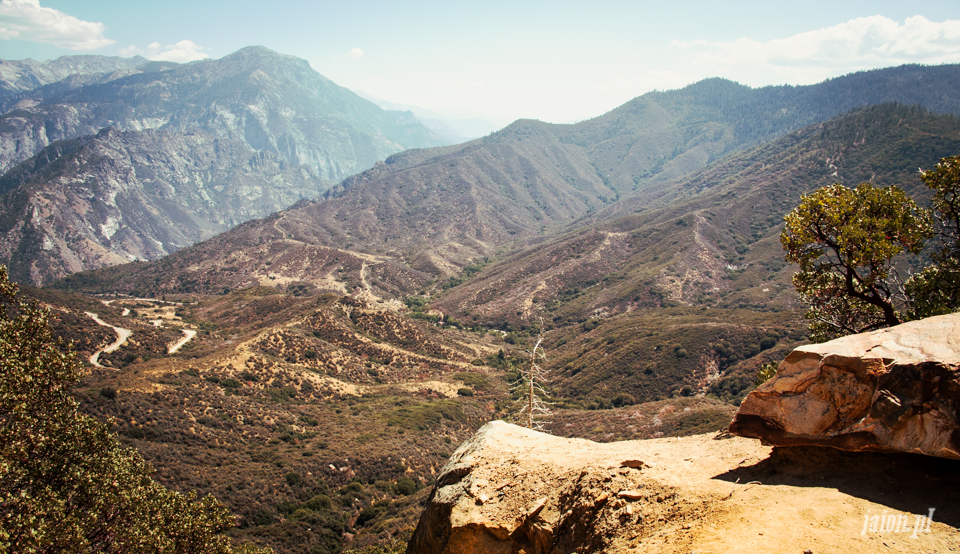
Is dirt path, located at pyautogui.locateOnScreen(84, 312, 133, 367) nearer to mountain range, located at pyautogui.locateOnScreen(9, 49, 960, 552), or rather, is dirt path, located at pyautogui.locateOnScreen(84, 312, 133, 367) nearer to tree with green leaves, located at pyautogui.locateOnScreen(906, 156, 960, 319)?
mountain range, located at pyautogui.locateOnScreen(9, 49, 960, 552)

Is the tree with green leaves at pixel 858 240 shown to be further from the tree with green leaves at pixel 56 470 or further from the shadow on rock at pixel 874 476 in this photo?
the tree with green leaves at pixel 56 470

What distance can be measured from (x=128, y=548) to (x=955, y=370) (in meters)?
19.5

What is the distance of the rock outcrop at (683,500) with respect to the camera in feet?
23.5

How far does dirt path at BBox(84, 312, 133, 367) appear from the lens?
54787 mm

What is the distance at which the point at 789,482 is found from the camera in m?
9.02

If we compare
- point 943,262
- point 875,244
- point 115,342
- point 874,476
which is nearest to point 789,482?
point 874,476

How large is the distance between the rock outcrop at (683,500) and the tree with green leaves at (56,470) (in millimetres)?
8351

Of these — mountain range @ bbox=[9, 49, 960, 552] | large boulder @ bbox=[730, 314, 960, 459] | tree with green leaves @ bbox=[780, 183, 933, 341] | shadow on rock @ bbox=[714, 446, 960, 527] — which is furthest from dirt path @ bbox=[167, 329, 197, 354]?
large boulder @ bbox=[730, 314, 960, 459]

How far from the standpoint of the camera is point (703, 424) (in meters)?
39.3

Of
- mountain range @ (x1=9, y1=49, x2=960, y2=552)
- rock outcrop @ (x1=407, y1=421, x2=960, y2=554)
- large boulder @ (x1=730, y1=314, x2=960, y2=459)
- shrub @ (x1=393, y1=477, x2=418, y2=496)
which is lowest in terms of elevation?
shrub @ (x1=393, y1=477, x2=418, y2=496)

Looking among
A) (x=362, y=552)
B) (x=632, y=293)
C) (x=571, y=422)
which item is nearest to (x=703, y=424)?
(x=571, y=422)

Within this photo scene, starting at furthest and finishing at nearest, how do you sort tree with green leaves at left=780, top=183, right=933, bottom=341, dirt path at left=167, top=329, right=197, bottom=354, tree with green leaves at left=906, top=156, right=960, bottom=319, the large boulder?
dirt path at left=167, top=329, right=197, bottom=354
tree with green leaves at left=906, top=156, right=960, bottom=319
tree with green leaves at left=780, top=183, right=933, bottom=341
the large boulder

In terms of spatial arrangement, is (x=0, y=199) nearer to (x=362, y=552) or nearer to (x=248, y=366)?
(x=248, y=366)

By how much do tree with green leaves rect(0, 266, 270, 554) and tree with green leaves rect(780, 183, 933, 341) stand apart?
22.1m
